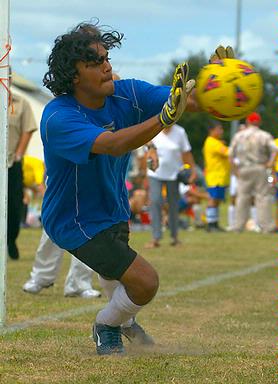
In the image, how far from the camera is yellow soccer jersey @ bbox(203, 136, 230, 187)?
21.0m

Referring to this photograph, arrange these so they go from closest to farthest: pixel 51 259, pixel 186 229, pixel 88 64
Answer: pixel 88 64
pixel 51 259
pixel 186 229

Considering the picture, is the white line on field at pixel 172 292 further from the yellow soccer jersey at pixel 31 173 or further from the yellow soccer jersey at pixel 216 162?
the yellow soccer jersey at pixel 31 173

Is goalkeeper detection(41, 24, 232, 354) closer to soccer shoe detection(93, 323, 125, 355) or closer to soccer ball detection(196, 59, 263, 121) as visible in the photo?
soccer shoe detection(93, 323, 125, 355)

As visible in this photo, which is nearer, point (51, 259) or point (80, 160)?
point (80, 160)

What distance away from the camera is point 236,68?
5.84m

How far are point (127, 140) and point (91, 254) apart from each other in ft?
2.82

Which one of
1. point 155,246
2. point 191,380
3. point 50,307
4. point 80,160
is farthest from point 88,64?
point 155,246

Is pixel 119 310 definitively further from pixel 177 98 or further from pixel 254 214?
pixel 254 214

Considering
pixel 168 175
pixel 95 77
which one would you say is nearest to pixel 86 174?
pixel 95 77

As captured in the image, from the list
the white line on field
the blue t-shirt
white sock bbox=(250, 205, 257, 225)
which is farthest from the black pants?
white sock bbox=(250, 205, 257, 225)

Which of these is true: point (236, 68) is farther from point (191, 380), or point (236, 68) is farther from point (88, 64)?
point (191, 380)

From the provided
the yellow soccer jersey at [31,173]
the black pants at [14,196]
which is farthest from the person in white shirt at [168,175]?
the yellow soccer jersey at [31,173]

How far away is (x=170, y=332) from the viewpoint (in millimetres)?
7457

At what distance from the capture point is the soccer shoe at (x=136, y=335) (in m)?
6.53
